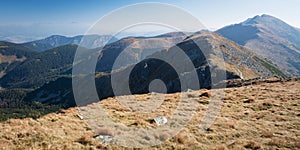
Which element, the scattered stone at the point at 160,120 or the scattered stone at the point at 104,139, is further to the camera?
the scattered stone at the point at 160,120

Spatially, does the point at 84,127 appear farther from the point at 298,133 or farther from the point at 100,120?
the point at 298,133

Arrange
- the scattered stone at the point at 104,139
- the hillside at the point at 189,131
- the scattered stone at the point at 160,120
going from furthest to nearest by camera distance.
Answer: the scattered stone at the point at 160,120 → the scattered stone at the point at 104,139 → the hillside at the point at 189,131

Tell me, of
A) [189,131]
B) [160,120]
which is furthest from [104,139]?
[189,131]

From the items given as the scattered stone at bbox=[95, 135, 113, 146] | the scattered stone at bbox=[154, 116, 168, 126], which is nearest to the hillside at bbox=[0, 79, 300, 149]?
the scattered stone at bbox=[95, 135, 113, 146]

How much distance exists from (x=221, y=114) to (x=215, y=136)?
757 centimetres

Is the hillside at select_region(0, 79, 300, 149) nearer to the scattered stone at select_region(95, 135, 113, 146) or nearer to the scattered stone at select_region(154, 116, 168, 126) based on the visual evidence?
the scattered stone at select_region(95, 135, 113, 146)

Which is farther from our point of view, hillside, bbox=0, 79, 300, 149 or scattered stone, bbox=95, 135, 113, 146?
scattered stone, bbox=95, 135, 113, 146

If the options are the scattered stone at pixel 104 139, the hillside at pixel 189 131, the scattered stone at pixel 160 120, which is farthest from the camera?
the scattered stone at pixel 160 120

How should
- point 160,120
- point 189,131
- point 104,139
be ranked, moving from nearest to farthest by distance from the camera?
point 104,139, point 189,131, point 160,120

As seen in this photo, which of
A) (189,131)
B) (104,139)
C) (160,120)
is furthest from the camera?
(160,120)

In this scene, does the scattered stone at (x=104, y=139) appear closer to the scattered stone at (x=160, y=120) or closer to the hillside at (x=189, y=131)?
the hillside at (x=189, y=131)

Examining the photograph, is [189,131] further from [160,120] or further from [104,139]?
[104,139]

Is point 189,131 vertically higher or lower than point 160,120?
lower

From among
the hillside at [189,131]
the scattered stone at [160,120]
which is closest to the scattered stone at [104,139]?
the hillside at [189,131]
